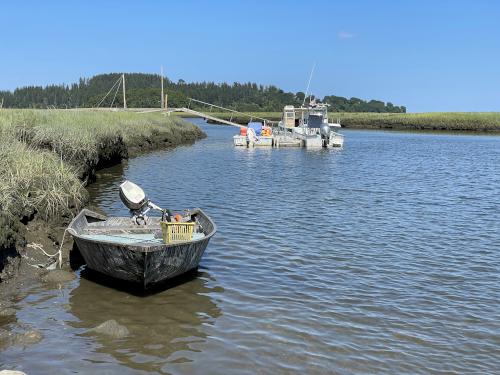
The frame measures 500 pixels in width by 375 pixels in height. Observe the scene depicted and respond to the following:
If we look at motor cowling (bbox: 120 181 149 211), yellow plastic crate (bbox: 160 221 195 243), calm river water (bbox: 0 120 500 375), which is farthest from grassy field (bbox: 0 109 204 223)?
yellow plastic crate (bbox: 160 221 195 243)

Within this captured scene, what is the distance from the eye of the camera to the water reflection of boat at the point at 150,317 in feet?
26.0

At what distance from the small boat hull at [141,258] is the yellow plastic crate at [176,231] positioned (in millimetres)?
269

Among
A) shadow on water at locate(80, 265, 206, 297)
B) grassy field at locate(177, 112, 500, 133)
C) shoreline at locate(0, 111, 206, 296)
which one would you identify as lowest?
shadow on water at locate(80, 265, 206, 297)

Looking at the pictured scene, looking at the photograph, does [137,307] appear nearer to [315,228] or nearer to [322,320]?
[322,320]

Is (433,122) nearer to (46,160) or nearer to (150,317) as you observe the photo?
(46,160)

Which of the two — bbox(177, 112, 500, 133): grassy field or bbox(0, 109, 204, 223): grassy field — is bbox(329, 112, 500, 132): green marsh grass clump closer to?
bbox(177, 112, 500, 133): grassy field

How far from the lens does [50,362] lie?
7465 millimetres

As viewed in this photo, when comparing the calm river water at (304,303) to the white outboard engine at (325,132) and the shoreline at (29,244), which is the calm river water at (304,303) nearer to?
the shoreline at (29,244)

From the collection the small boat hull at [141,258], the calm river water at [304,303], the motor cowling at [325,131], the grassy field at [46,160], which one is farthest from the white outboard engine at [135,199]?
the motor cowling at [325,131]

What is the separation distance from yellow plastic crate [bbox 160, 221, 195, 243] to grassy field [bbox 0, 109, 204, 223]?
3.12 meters

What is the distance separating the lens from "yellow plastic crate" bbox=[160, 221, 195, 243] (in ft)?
34.3

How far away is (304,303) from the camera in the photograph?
404 inches

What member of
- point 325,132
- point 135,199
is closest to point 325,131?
point 325,132

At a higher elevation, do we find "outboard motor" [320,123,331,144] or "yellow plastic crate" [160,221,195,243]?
"outboard motor" [320,123,331,144]
